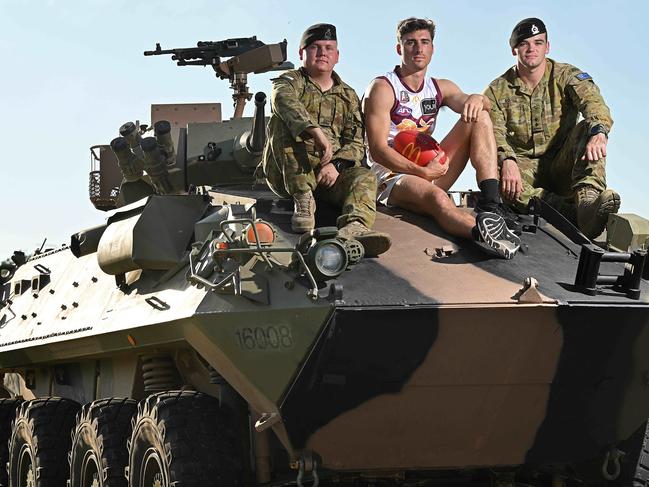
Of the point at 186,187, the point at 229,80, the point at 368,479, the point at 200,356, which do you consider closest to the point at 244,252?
the point at 200,356

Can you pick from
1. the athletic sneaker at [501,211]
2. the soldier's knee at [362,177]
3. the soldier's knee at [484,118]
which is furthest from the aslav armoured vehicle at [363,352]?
the soldier's knee at [484,118]

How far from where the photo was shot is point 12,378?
14.1 meters

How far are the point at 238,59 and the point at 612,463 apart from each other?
654cm

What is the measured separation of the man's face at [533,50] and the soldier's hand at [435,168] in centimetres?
120

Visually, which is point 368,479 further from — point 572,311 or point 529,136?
point 529,136

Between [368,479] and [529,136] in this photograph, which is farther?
[529,136]

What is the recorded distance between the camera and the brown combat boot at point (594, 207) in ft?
30.3

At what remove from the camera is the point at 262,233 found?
8.35 meters

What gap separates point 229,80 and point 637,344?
689 centimetres

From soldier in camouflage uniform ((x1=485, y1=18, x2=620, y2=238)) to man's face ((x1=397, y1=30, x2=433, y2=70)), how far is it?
838 mm

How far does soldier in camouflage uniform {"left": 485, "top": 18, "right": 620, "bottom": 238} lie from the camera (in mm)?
9741

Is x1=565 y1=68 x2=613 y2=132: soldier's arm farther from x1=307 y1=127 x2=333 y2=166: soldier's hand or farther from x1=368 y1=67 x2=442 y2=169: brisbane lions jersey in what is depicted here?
x1=307 y1=127 x2=333 y2=166: soldier's hand

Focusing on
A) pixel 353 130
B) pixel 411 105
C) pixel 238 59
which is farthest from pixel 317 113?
pixel 238 59

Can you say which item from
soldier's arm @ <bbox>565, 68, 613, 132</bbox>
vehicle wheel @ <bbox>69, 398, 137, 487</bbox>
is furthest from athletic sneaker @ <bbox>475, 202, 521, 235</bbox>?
vehicle wheel @ <bbox>69, 398, 137, 487</bbox>
